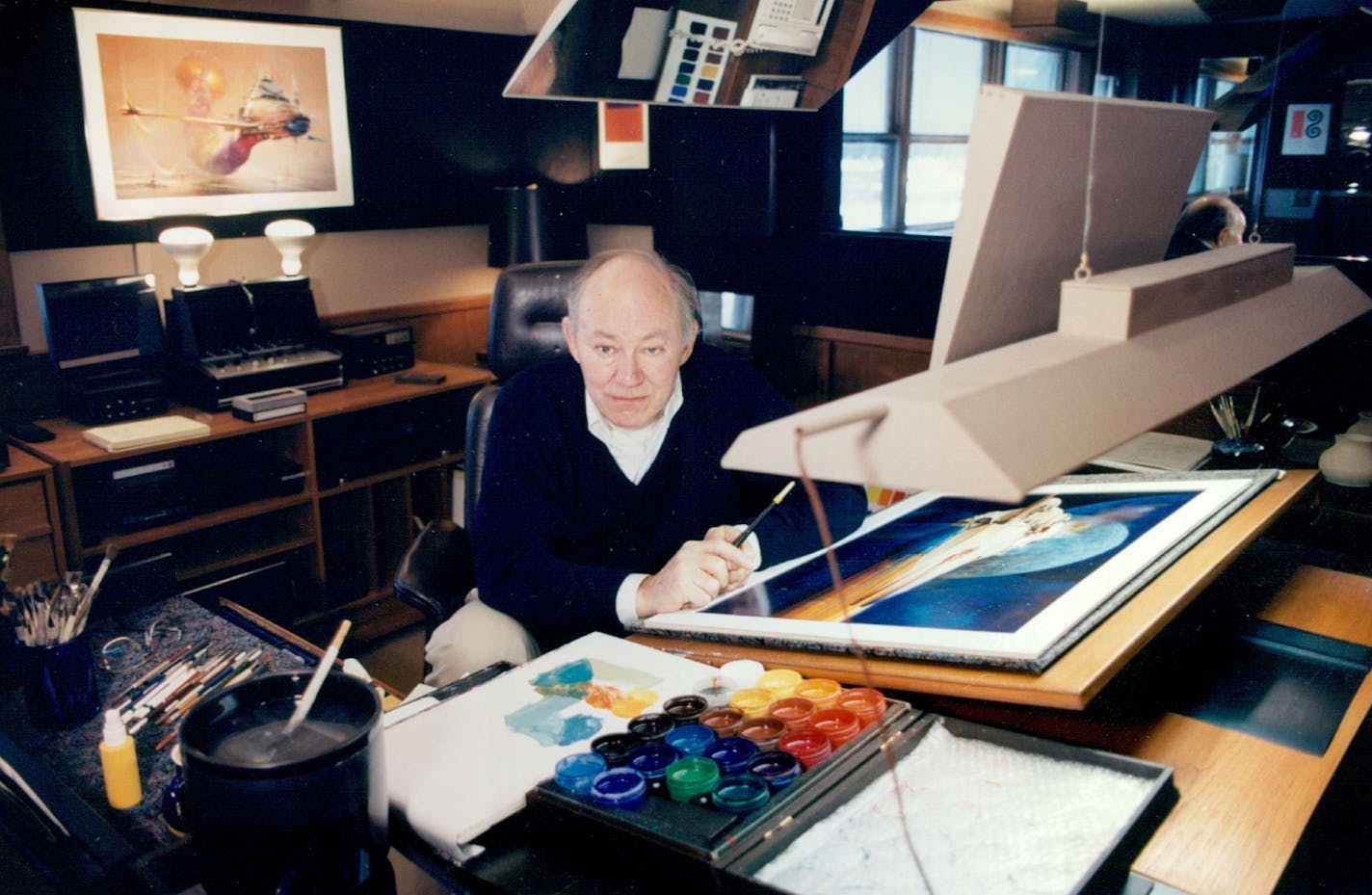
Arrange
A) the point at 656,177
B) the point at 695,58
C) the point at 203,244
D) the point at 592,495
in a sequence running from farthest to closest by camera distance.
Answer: the point at 656,177 → the point at 203,244 → the point at 592,495 → the point at 695,58

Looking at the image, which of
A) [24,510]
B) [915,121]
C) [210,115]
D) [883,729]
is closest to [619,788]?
[883,729]

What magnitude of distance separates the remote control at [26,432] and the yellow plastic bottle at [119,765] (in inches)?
83.7

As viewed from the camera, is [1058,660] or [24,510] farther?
[24,510]

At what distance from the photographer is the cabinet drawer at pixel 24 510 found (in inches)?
103

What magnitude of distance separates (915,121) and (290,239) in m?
4.18

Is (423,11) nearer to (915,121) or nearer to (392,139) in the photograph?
(392,139)

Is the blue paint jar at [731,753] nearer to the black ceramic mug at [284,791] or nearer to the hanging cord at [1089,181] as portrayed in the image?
the black ceramic mug at [284,791]

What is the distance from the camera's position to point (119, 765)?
111cm

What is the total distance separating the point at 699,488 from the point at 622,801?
106cm

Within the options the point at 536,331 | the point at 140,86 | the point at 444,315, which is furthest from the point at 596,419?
the point at 444,315

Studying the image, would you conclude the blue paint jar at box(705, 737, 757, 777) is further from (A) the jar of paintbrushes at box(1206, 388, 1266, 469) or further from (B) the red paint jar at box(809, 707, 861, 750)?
(A) the jar of paintbrushes at box(1206, 388, 1266, 469)

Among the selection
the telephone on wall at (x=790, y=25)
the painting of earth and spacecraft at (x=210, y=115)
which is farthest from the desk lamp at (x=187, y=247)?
the telephone on wall at (x=790, y=25)

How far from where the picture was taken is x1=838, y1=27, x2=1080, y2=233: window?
19.1 ft

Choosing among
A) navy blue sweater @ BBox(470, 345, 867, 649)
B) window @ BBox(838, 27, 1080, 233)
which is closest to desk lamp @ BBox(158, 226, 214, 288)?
navy blue sweater @ BBox(470, 345, 867, 649)
